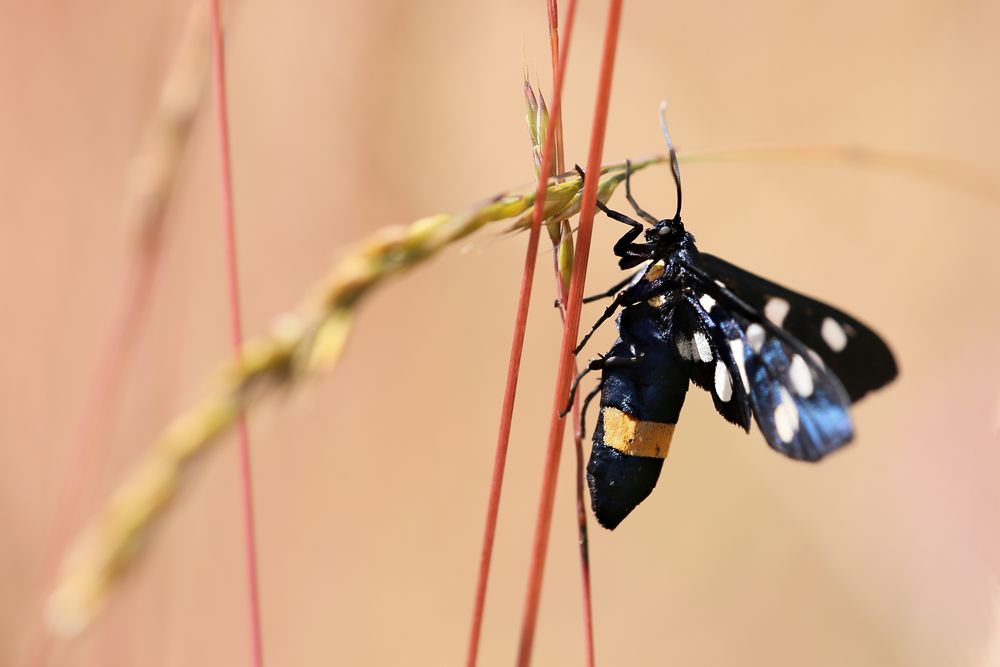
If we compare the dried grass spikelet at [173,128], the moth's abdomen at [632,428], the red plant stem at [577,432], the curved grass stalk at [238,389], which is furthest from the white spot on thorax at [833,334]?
the dried grass spikelet at [173,128]

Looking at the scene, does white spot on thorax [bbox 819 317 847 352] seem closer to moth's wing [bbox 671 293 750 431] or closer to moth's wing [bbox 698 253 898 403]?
moth's wing [bbox 698 253 898 403]

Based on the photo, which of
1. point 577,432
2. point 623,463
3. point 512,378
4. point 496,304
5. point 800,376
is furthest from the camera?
point 496,304

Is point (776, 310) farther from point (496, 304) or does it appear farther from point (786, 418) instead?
point (496, 304)

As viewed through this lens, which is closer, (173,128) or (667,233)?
(173,128)

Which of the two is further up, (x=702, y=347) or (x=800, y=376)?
(x=702, y=347)

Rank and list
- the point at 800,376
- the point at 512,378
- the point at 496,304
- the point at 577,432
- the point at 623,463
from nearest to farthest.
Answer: the point at 512,378, the point at 577,432, the point at 800,376, the point at 623,463, the point at 496,304

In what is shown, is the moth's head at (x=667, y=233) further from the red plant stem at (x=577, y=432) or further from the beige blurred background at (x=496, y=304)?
the beige blurred background at (x=496, y=304)

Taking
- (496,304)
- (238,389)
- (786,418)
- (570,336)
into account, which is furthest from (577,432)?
(496,304)

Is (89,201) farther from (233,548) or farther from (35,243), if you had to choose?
(233,548)
